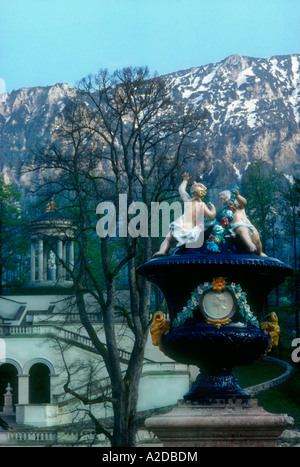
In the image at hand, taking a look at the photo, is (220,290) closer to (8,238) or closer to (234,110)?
(8,238)

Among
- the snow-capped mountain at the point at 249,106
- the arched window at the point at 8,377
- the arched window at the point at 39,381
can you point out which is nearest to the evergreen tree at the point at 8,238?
the arched window at the point at 8,377

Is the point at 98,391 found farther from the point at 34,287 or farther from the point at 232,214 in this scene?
the point at 232,214

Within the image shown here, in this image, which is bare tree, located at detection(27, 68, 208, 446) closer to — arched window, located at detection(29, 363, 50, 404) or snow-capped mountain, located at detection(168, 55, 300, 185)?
arched window, located at detection(29, 363, 50, 404)

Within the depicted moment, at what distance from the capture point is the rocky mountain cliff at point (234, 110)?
360 feet

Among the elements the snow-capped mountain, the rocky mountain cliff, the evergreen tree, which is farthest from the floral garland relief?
the snow-capped mountain

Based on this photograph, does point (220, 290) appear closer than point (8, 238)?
Yes

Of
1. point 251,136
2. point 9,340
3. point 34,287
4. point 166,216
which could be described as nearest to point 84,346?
point 9,340

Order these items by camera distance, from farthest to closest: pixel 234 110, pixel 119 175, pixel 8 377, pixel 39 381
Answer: pixel 234 110 → pixel 8 377 → pixel 39 381 → pixel 119 175

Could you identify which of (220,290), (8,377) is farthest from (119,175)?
(220,290)

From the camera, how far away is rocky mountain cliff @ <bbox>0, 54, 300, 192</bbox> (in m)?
110

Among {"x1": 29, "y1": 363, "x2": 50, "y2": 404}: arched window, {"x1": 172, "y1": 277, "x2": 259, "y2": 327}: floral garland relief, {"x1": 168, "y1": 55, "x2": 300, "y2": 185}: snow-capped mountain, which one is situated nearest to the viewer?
{"x1": 172, "y1": 277, "x2": 259, "y2": 327}: floral garland relief

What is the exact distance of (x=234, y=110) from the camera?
400 ft

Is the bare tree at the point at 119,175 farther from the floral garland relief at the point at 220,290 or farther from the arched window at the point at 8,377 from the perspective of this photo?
the floral garland relief at the point at 220,290

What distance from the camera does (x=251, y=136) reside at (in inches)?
4513
